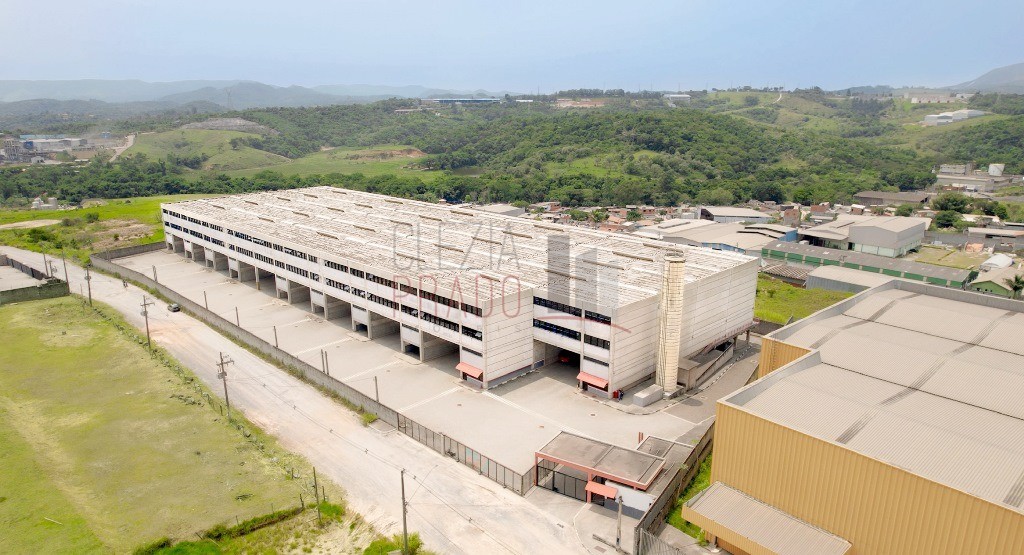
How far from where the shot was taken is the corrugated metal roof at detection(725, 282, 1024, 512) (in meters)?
25.4

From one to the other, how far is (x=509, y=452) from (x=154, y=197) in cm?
13735

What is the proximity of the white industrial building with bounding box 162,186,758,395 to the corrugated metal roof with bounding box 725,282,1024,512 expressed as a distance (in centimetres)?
897

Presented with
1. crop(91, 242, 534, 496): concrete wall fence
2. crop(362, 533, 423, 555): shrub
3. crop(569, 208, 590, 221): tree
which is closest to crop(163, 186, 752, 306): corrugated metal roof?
crop(91, 242, 534, 496): concrete wall fence

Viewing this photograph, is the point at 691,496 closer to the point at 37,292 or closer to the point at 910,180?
the point at 37,292

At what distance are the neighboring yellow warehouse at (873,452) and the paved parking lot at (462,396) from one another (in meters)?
10.0

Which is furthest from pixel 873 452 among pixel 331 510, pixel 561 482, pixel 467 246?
pixel 467 246

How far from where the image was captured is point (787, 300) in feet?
227

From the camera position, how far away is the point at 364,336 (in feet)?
183

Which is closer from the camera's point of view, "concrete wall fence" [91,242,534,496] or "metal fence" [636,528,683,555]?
"metal fence" [636,528,683,555]

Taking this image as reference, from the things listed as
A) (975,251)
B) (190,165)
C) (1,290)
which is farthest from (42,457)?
(190,165)

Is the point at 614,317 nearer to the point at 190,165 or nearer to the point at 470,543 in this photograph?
the point at 470,543

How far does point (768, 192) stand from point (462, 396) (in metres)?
120

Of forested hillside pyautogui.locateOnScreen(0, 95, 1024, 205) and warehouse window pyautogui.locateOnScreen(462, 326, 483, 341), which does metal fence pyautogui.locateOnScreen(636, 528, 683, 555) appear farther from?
forested hillside pyautogui.locateOnScreen(0, 95, 1024, 205)

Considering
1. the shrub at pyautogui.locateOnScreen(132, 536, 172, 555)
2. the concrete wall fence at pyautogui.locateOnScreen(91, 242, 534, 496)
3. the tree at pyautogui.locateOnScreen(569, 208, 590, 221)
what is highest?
the tree at pyautogui.locateOnScreen(569, 208, 590, 221)
